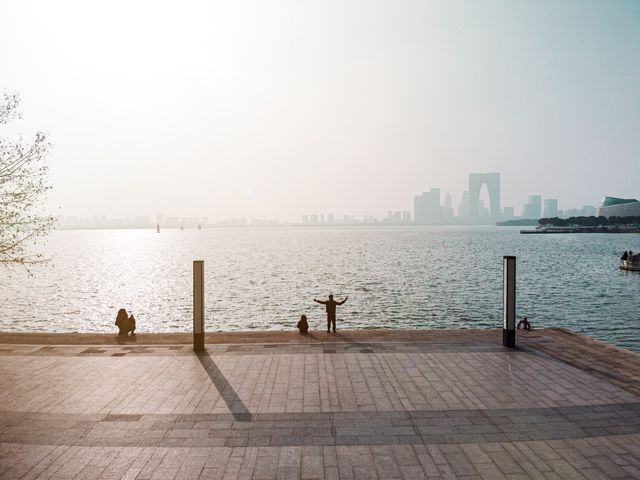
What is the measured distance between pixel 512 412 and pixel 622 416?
2340 mm

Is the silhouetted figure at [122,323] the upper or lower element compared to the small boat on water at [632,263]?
upper

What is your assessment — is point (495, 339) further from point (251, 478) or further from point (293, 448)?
point (251, 478)

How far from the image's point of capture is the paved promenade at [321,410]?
8688 millimetres

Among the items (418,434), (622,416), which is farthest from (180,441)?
(622,416)

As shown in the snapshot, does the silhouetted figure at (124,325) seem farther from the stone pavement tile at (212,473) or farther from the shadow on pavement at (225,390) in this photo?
the stone pavement tile at (212,473)

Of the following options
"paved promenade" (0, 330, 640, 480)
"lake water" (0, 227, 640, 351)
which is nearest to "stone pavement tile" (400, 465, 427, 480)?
"paved promenade" (0, 330, 640, 480)

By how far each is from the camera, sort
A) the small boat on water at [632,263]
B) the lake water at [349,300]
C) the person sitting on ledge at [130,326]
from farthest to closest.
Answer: the small boat on water at [632,263] < the lake water at [349,300] < the person sitting on ledge at [130,326]

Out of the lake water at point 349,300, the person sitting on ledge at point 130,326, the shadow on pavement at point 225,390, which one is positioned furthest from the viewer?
the lake water at point 349,300

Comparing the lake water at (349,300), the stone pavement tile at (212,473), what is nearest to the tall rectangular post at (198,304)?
the stone pavement tile at (212,473)

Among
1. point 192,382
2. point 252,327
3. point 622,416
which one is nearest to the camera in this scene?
point 622,416

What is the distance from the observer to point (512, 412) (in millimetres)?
11055

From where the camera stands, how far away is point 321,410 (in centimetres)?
1129

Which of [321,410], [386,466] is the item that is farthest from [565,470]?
[321,410]

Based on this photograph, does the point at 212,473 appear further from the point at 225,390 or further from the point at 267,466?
the point at 225,390
